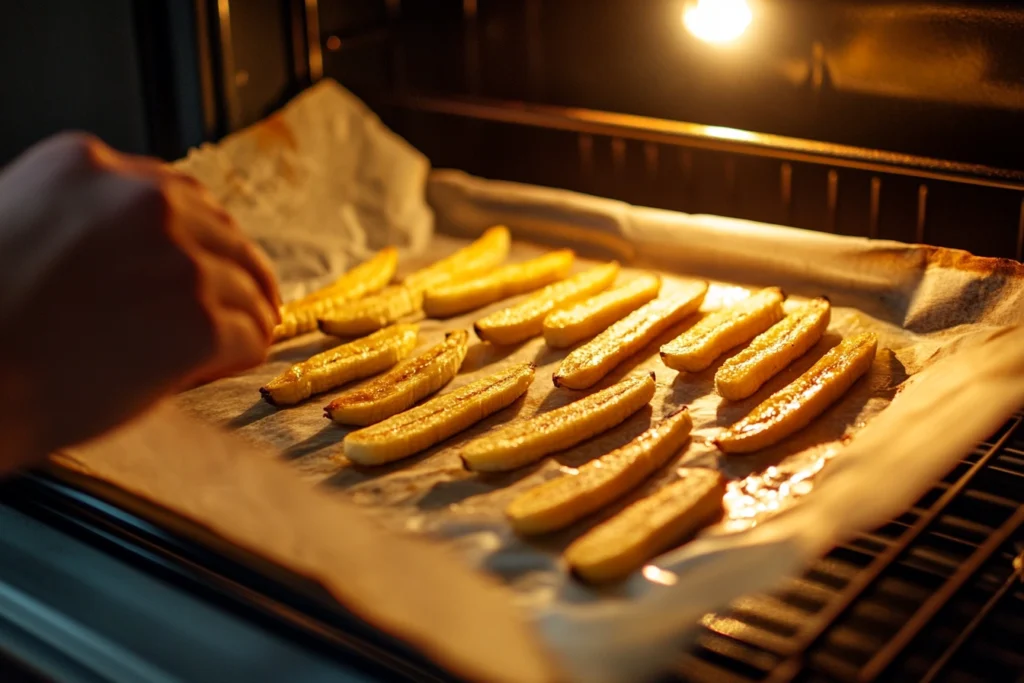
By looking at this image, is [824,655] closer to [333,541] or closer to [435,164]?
[333,541]

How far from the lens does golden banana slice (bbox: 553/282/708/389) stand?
8.00 ft

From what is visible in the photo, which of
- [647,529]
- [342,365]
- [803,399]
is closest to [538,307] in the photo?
[342,365]

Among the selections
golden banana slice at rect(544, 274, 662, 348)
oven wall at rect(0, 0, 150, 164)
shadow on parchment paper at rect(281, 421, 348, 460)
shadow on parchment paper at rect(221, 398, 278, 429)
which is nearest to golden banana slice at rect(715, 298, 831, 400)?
golden banana slice at rect(544, 274, 662, 348)

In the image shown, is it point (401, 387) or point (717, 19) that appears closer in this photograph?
point (401, 387)

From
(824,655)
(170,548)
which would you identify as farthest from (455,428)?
(824,655)

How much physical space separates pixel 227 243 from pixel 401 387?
0.85 meters

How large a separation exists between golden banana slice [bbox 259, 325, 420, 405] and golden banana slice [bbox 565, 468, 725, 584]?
81 centimetres

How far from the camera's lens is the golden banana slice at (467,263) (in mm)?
2988

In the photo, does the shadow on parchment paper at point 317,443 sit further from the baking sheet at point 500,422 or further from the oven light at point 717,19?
the oven light at point 717,19

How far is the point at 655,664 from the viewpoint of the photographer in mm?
1432

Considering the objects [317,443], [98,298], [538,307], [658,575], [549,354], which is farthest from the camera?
[538,307]

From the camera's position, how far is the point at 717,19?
2.86 m

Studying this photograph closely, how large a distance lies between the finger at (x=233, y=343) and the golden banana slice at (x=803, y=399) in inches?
35.7

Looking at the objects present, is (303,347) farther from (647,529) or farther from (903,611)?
(903,611)
